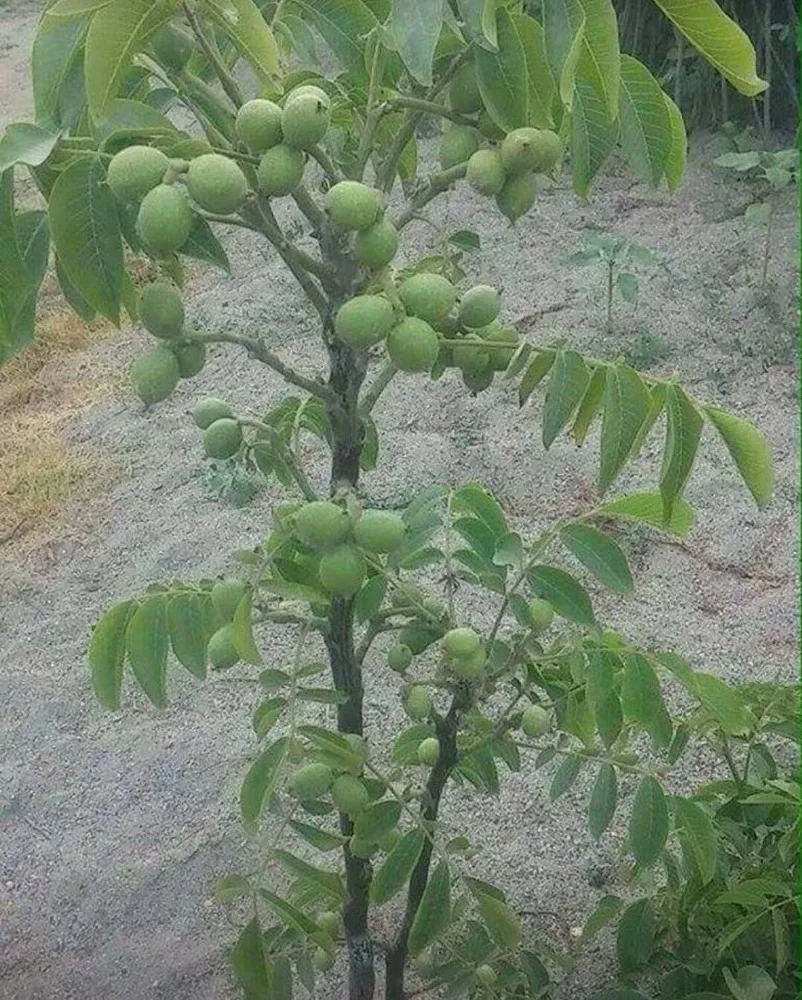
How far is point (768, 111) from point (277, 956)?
10.0 feet

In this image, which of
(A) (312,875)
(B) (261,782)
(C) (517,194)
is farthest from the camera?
(A) (312,875)

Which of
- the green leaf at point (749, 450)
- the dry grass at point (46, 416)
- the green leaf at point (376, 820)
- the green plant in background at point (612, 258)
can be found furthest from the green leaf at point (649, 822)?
the green plant in background at point (612, 258)

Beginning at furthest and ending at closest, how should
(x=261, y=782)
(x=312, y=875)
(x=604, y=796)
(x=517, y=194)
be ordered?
(x=604, y=796)
(x=312, y=875)
(x=261, y=782)
(x=517, y=194)

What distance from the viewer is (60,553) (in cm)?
257

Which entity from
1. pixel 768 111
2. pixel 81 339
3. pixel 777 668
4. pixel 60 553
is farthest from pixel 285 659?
pixel 768 111

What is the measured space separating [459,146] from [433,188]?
1.6 inches

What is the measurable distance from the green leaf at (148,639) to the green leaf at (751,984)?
601 millimetres

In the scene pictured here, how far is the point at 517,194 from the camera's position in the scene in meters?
0.91

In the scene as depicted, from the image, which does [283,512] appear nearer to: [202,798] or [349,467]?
[349,467]

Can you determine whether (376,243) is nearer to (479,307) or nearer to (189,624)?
(479,307)

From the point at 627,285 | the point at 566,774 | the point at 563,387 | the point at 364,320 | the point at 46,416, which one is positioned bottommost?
the point at 46,416

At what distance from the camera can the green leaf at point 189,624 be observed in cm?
117

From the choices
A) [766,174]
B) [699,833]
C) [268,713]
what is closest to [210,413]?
[268,713]

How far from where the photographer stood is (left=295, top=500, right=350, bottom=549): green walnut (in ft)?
3.03
